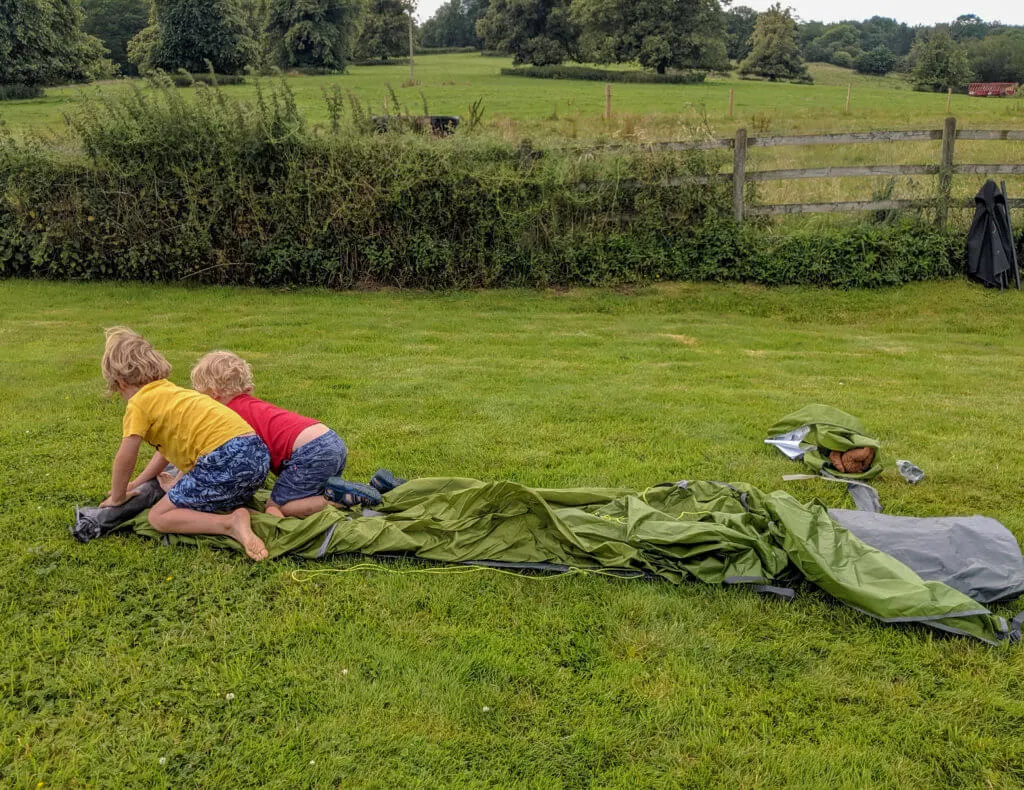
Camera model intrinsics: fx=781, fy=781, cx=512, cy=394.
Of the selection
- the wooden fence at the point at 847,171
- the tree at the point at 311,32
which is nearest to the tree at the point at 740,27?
the tree at the point at 311,32

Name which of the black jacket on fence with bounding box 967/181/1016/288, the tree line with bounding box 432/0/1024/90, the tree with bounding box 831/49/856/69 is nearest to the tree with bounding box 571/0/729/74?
the tree line with bounding box 432/0/1024/90

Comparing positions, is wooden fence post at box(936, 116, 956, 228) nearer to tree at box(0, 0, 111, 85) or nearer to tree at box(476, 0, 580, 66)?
tree at box(0, 0, 111, 85)

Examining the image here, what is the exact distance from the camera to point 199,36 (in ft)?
166

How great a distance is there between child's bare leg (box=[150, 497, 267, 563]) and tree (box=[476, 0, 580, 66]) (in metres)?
61.0

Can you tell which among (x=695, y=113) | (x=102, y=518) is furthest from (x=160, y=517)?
(x=695, y=113)

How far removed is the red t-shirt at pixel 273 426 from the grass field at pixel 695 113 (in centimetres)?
830

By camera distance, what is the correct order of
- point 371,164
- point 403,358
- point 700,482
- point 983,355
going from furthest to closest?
point 371,164
point 983,355
point 403,358
point 700,482

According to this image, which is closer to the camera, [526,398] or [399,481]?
[399,481]

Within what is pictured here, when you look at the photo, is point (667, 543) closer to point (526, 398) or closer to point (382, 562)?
point (382, 562)

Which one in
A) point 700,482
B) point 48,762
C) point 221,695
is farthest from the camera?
point 700,482

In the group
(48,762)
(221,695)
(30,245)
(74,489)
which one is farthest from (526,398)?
(30,245)

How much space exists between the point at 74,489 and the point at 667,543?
3611mm

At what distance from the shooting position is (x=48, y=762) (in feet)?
9.00

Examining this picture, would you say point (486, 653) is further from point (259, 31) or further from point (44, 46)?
point (259, 31)
